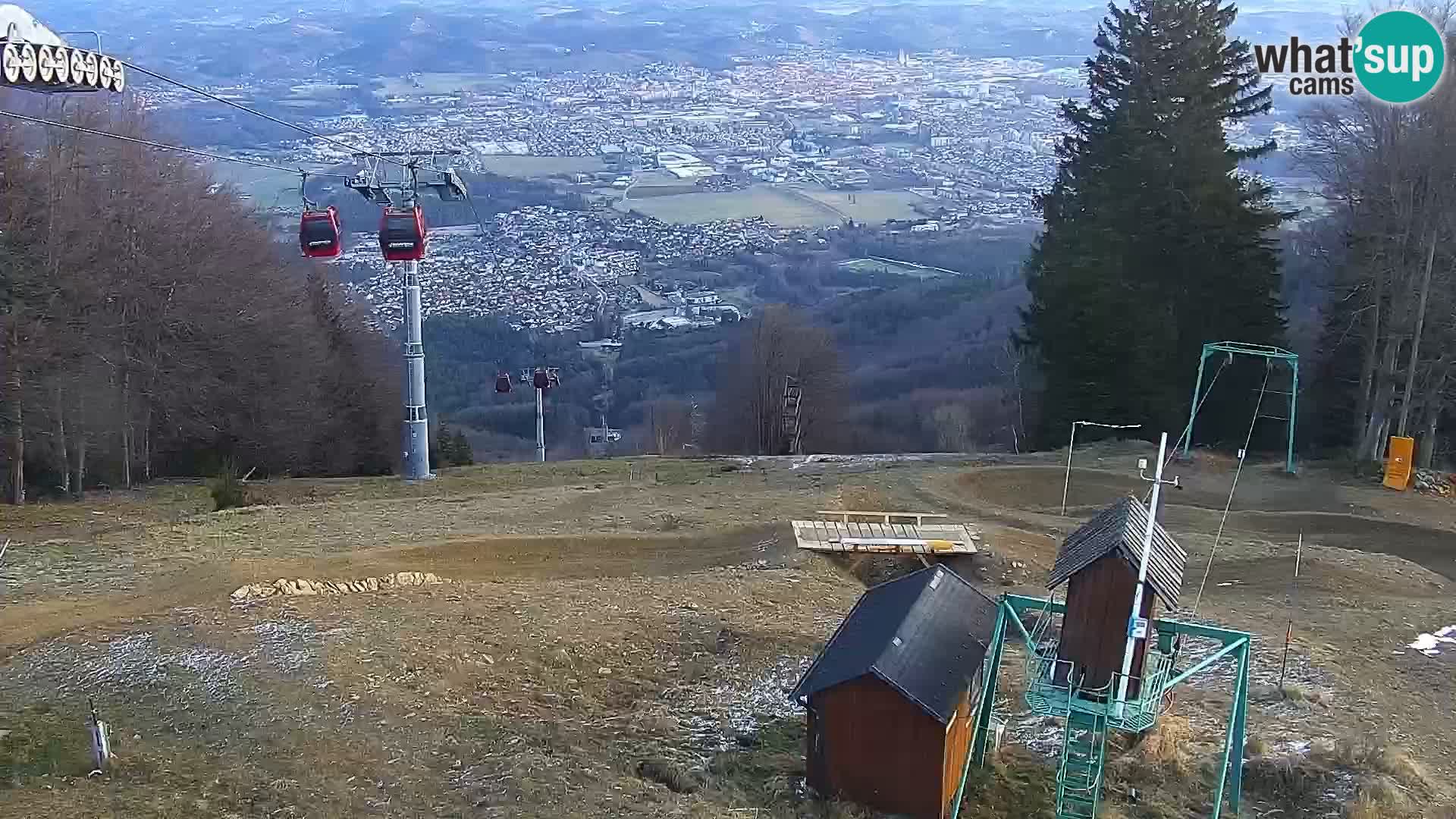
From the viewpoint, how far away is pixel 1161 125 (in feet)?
118

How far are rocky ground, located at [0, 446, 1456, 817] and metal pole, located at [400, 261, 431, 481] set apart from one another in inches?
188

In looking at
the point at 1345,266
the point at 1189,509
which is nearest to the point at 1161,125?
the point at 1345,266

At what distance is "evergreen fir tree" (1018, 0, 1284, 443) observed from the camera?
3534 cm

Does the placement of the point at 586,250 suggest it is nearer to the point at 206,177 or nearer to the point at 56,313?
the point at 206,177

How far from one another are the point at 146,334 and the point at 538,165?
208 feet

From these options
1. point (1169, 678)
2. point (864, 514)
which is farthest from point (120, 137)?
point (1169, 678)

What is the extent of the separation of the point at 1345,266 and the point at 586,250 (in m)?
53.4

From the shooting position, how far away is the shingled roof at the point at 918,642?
444 inches

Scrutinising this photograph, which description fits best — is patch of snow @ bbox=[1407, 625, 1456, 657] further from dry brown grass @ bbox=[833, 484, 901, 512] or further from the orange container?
the orange container

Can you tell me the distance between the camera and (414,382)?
30.3 metres

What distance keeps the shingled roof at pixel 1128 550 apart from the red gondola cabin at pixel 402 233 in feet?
61.6

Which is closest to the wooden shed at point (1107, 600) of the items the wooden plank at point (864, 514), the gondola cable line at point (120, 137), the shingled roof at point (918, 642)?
the shingled roof at point (918, 642)

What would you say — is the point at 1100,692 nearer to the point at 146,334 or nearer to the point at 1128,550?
the point at 1128,550

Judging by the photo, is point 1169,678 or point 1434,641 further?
point 1434,641
